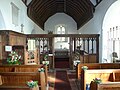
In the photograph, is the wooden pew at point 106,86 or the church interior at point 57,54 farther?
the church interior at point 57,54

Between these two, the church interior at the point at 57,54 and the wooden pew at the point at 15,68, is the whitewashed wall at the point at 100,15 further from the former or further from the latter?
Result: the wooden pew at the point at 15,68

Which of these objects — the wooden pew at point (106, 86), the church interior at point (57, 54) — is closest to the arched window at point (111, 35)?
the church interior at point (57, 54)

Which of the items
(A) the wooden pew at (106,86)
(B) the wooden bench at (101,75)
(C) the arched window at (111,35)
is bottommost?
(B) the wooden bench at (101,75)

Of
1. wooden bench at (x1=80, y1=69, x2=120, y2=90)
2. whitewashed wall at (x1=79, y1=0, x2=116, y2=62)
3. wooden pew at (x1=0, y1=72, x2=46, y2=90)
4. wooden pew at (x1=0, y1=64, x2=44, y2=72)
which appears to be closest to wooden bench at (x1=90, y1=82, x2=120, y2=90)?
wooden pew at (x1=0, y1=72, x2=46, y2=90)

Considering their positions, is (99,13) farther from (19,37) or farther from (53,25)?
(53,25)

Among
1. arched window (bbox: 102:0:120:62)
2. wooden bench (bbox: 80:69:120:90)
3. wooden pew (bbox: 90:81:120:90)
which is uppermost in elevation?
arched window (bbox: 102:0:120:62)

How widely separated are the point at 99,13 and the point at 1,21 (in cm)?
542

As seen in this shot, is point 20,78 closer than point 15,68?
Yes

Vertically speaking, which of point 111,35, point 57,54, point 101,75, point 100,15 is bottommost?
point 101,75

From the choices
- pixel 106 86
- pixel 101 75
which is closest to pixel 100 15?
pixel 101 75

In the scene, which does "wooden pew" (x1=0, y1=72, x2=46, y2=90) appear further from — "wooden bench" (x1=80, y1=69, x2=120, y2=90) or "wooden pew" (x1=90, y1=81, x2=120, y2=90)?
"wooden pew" (x1=90, y1=81, x2=120, y2=90)

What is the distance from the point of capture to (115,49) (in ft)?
33.1

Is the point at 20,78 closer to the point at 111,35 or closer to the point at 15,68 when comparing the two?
the point at 15,68

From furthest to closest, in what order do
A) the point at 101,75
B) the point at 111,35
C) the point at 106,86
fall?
the point at 111,35, the point at 101,75, the point at 106,86
